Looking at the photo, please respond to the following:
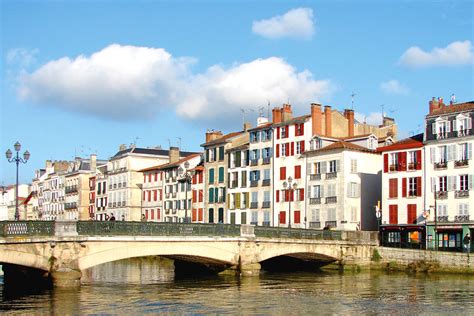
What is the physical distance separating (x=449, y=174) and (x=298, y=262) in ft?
51.2

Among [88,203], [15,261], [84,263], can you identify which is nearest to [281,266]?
[84,263]

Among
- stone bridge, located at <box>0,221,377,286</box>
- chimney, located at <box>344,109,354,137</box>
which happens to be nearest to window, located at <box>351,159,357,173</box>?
chimney, located at <box>344,109,354,137</box>

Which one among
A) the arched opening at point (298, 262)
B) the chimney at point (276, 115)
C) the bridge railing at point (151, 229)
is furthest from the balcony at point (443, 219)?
the chimney at point (276, 115)

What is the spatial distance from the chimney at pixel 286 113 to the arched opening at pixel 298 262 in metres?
21.1

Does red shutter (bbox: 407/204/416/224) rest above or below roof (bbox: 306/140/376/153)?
below

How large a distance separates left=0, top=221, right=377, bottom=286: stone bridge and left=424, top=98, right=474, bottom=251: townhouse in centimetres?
694

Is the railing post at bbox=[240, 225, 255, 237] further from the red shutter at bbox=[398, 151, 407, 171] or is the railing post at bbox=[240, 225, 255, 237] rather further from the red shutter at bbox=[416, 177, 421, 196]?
the red shutter at bbox=[398, 151, 407, 171]

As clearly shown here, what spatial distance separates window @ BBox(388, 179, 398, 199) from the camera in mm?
71000

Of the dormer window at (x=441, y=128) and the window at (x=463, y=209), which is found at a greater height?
the dormer window at (x=441, y=128)

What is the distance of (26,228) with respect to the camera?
4281 centimetres

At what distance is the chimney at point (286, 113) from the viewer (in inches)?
3359

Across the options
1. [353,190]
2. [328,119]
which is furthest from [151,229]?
[328,119]

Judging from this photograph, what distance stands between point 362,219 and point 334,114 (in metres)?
13.5

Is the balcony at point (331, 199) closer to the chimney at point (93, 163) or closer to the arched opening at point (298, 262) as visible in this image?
the arched opening at point (298, 262)
